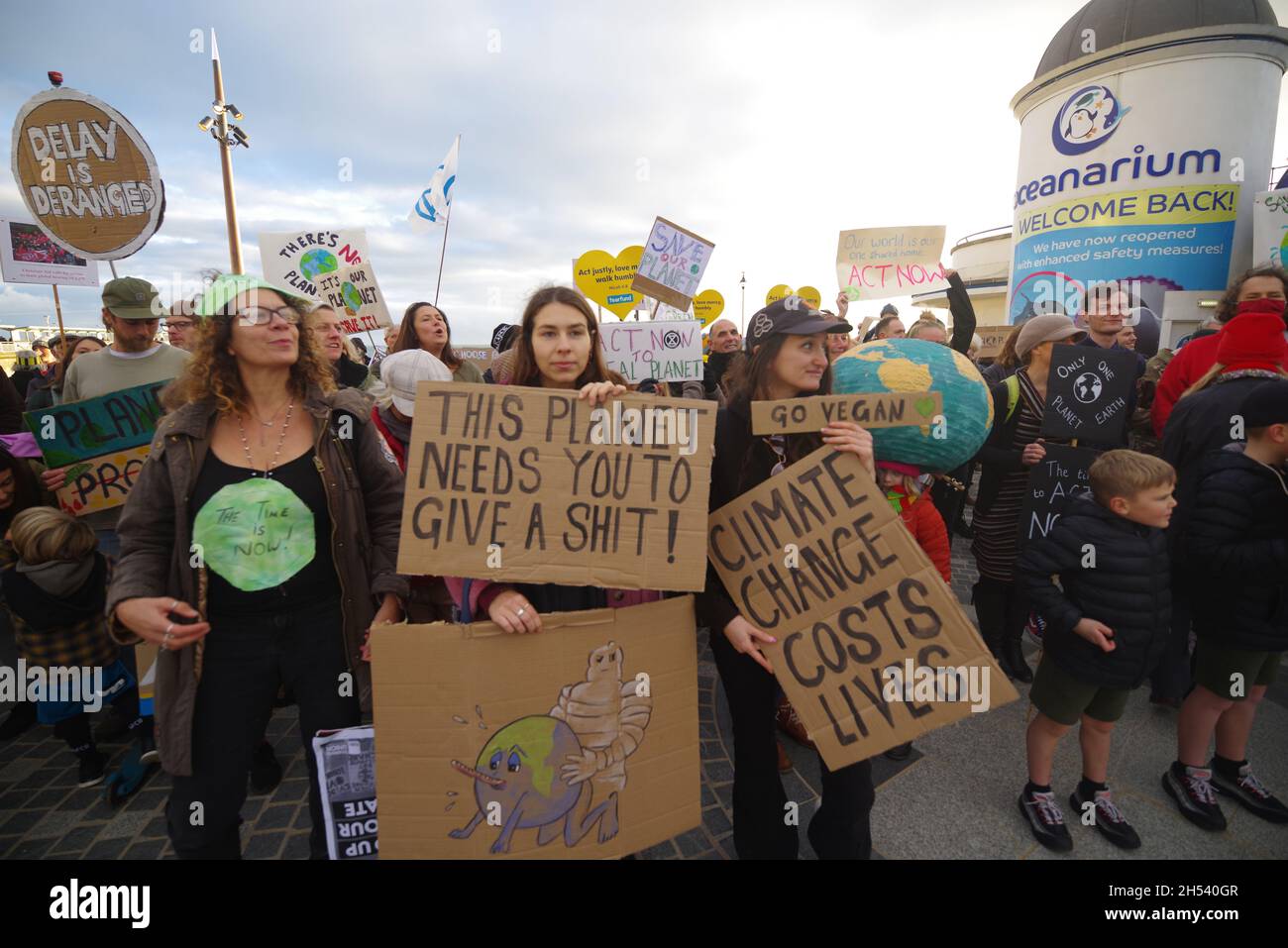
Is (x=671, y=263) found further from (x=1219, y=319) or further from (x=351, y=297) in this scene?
(x=1219, y=319)

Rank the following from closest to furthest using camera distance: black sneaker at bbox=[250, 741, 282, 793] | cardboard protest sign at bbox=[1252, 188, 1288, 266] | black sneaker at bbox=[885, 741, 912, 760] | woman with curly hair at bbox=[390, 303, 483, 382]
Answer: black sneaker at bbox=[250, 741, 282, 793]
black sneaker at bbox=[885, 741, 912, 760]
woman with curly hair at bbox=[390, 303, 483, 382]
cardboard protest sign at bbox=[1252, 188, 1288, 266]

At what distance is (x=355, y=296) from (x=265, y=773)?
203 inches

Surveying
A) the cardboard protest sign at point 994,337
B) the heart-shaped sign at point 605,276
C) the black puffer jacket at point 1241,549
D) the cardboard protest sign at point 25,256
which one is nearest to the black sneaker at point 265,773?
the black puffer jacket at point 1241,549

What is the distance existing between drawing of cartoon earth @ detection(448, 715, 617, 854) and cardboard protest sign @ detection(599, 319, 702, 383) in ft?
18.9

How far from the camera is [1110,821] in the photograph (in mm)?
2627

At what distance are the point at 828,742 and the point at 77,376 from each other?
4311 millimetres

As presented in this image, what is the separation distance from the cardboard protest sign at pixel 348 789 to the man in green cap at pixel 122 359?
2308 mm

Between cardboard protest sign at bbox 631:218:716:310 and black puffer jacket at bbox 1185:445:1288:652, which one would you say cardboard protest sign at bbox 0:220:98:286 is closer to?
cardboard protest sign at bbox 631:218:716:310

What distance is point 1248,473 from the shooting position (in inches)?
100

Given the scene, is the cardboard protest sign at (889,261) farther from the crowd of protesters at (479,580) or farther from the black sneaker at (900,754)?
the black sneaker at (900,754)

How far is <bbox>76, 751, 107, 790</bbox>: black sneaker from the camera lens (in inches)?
121

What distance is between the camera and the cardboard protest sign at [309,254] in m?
6.40

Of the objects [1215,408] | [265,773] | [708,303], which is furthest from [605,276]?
[265,773]

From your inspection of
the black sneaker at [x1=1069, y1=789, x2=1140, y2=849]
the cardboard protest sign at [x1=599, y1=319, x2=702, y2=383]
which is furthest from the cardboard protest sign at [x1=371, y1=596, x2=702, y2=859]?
the cardboard protest sign at [x1=599, y1=319, x2=702, y2=383]
